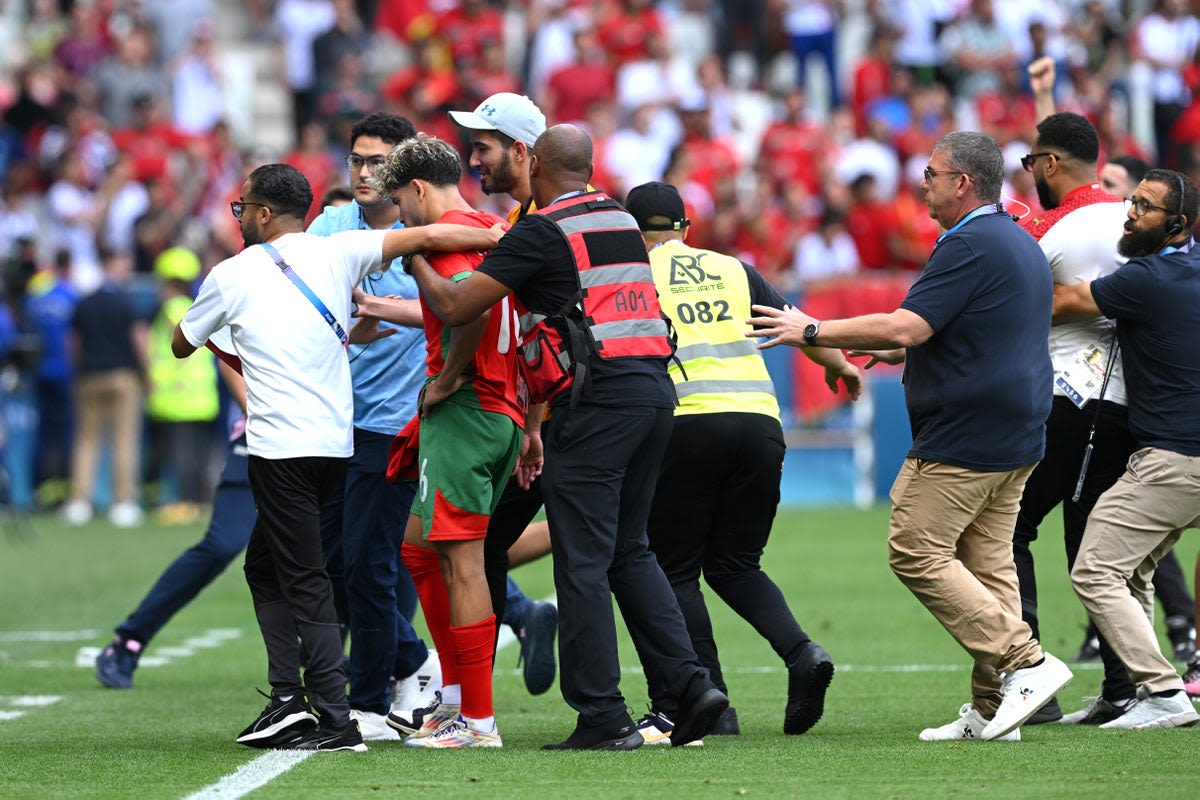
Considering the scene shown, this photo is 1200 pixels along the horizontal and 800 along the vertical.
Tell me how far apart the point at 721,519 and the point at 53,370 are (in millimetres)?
14138

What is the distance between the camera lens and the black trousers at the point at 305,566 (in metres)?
7.02

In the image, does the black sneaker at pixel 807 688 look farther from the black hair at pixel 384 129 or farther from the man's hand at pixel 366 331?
the black hair at pixel 384 129

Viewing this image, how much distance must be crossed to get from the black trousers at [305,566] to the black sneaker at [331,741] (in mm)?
33

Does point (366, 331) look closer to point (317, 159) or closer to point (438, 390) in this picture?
point (438, 390)

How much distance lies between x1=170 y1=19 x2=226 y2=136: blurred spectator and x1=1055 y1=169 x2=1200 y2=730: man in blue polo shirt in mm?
17497

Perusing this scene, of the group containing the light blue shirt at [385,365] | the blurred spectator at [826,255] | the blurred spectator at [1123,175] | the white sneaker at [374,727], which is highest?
the blurred spectator at [1123,175]

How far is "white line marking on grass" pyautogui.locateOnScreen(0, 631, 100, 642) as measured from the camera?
1129 centimetres

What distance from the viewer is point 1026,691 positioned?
23.0 ft

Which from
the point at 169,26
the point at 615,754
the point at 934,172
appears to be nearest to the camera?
the point at 615,754

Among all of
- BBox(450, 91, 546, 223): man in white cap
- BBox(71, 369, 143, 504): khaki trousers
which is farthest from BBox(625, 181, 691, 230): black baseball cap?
BBox(71, 369, 143, 504): khaki trousers

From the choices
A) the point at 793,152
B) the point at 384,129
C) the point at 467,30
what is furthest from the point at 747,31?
the point at 384,129

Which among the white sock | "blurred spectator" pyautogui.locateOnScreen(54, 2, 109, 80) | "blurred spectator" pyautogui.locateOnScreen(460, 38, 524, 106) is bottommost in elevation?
the white sock

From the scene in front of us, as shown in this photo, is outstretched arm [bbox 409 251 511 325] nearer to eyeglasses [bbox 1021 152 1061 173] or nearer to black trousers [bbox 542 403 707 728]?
black trousers [bbox 542 403 707 728]

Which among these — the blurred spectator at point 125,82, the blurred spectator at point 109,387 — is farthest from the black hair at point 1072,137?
the blurred spectator at point 125,82
